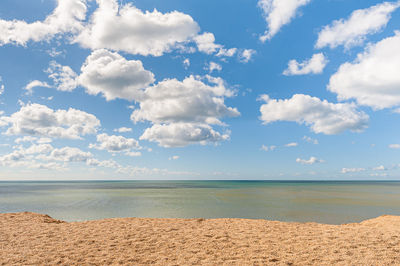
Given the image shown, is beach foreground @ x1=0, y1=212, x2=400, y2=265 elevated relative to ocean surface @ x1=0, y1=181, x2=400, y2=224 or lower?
elevated

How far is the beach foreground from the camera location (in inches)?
309

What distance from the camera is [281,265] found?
7297 millimetres

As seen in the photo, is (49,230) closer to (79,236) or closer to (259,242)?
(79,236)

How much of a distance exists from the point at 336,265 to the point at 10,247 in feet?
38.4

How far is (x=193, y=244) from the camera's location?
947 cm

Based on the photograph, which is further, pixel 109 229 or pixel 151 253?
pixel 109 229

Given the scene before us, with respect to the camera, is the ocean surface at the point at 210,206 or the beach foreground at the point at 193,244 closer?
the beach foreground at the point at 193,244

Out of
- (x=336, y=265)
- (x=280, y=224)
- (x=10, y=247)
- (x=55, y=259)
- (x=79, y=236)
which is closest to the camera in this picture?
(x=336, y=265)

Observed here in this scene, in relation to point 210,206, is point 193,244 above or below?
above

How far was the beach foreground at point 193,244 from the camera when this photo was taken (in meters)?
7.84

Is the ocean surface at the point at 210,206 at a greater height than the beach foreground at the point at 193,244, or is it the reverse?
the beach foreground at the point at 193,244

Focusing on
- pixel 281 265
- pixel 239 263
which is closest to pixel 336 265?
pixel 281 265

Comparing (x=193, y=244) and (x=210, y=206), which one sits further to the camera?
(x=210, y=206)

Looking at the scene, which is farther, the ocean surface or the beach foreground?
the ocean surface
